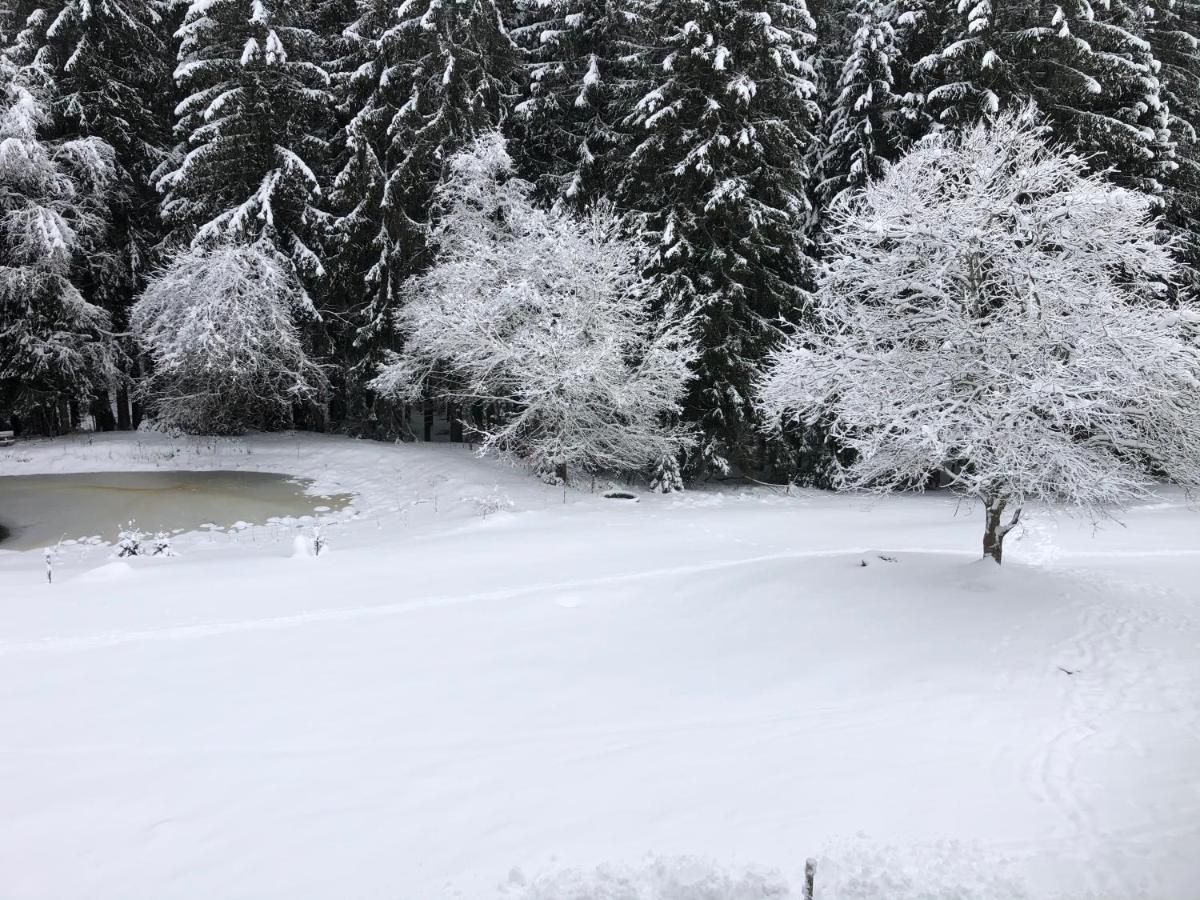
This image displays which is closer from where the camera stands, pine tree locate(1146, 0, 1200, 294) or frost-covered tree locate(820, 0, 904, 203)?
pine tree locate(1146, 0, 1200, 294)

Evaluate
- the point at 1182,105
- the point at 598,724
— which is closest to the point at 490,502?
the point at 598,724

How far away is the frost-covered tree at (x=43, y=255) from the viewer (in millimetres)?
20312

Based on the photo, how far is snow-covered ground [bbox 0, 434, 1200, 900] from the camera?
4148 mm

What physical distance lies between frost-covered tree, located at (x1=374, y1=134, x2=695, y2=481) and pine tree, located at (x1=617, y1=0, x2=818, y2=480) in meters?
1.10

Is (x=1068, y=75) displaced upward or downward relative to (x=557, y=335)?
upward

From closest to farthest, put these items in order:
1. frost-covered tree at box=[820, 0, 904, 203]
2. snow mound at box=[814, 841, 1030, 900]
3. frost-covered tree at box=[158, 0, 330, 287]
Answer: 1. snow mound at box=[814, 841, 1030, 900]
2. frost-covered tree at box=[820, 0, 904, 203]
3. frost-covered tree at box=[158, 0, 330, 287]

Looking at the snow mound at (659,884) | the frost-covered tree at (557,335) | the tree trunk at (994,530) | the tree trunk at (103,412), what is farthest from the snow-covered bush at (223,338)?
the snow mound at (659,884)

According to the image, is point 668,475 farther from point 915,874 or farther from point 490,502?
point 915,874

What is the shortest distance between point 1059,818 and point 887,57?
2063 centimetres

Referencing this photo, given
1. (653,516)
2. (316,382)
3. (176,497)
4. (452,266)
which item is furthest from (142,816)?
(316,382)

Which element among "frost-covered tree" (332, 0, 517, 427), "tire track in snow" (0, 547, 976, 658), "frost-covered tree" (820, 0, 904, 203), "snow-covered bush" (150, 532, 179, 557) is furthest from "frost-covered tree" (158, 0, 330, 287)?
"tire track in snow" (0, 547, 976, 658)

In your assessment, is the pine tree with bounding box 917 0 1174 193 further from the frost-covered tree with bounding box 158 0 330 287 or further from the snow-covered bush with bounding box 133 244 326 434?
the snow-covered bush with bounding box 133 244 326 434

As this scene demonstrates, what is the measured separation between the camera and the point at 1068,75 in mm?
17656

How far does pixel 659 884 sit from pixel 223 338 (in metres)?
19.9
